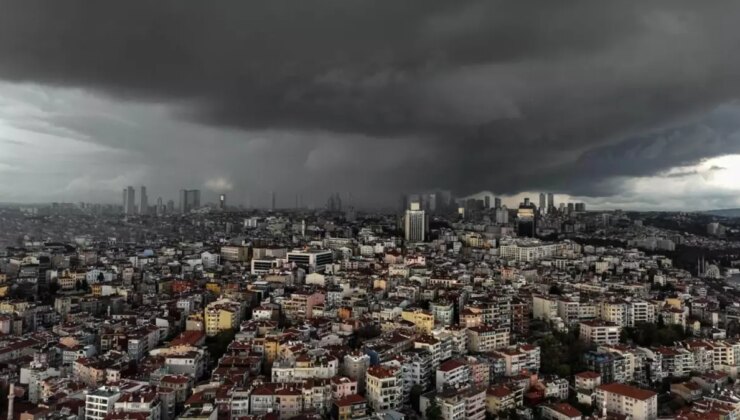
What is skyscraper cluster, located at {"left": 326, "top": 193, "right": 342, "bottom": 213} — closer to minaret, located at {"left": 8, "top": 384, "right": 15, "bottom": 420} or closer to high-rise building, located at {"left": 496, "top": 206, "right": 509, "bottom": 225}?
high-rise building, located at {"left": 496, "top": 206, "right": 509, "bottom": 225}

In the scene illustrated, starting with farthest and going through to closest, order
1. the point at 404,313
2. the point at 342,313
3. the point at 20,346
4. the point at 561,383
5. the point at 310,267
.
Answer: the point at 310,267 → the point at 342,313 → the point at 404,313 → the point at 20,346 → the point at 561,383

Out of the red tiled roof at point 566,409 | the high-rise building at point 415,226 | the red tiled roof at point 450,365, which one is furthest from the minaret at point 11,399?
the high-rise building at point 415,226

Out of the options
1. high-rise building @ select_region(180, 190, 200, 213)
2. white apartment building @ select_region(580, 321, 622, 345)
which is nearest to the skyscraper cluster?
Answer: high-rise building @ select_region(180, 190, 200, 213)

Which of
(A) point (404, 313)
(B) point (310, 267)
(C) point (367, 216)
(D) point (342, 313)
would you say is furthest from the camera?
(C) point (367, 216)

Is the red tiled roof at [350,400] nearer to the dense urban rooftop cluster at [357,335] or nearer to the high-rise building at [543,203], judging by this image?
the dense urban rooftop cluster at [357,335]

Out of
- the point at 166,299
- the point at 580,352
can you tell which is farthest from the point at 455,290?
the point at 166,299

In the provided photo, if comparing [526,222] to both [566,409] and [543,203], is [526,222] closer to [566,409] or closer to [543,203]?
[543,203]

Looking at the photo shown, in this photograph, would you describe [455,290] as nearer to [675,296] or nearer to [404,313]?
[404,313]

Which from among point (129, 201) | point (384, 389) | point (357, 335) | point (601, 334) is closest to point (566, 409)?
point (384, 389)
